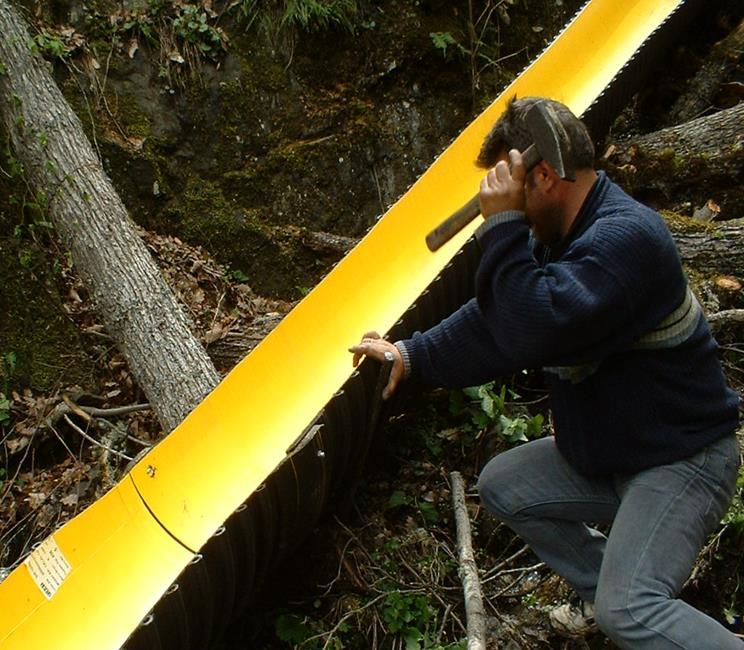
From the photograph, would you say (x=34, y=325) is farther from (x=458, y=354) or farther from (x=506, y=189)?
(x=506, y=189)

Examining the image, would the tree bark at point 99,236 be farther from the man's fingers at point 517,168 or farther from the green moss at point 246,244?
the man's fingers at point 517,168

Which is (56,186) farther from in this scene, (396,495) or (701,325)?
(701,325)

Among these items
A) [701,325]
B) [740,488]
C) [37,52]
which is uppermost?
[37,52]

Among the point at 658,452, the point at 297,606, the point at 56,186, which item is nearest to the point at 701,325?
the point at 658,452

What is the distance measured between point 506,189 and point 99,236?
278 cm

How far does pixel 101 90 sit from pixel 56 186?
1525mm

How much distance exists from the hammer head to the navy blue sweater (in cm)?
14

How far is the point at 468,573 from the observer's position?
2.69m

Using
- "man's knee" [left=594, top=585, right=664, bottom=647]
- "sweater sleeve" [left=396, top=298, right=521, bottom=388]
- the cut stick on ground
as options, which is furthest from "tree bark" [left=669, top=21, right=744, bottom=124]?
"man's knee" [left=594, top=585, right=664, bottom=647]

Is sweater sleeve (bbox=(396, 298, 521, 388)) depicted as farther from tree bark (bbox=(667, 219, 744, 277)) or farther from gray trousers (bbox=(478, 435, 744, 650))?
tree bark (bbox=(667, 219, 744, 277))

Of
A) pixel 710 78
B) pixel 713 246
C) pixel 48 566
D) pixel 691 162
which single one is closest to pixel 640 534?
pixel 48 566

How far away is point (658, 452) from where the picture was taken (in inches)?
79.7

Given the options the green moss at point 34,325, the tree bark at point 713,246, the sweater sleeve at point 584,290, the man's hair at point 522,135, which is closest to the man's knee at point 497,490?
the sweater sleeve at point 584,290

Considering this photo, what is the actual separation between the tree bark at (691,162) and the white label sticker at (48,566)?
369 cm
